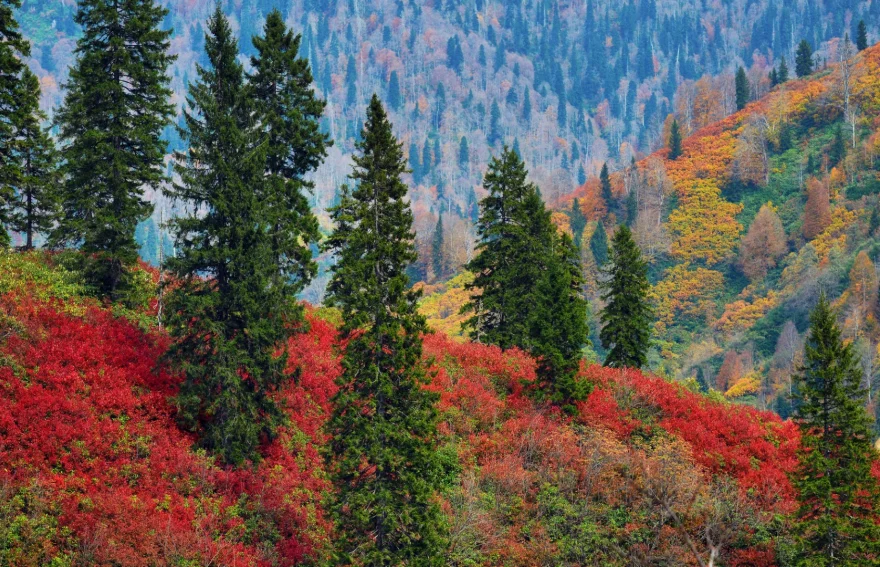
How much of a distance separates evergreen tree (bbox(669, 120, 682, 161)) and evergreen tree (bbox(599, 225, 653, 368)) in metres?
106

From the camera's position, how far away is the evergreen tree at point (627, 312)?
47969 mm

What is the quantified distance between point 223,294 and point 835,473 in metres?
23.9

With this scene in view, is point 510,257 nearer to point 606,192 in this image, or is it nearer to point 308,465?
point 308,465

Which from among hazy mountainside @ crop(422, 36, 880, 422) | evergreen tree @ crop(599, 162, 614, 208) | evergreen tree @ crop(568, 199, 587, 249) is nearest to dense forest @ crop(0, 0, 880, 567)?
hazy mountainside @ crop(422, 36, 880, 422)

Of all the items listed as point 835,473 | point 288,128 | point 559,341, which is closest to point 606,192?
point 559,341

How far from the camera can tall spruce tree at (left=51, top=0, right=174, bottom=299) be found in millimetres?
31359

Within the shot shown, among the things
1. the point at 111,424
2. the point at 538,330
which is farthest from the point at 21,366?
the point at 538,330

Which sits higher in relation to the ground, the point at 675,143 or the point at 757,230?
the point at 675,143

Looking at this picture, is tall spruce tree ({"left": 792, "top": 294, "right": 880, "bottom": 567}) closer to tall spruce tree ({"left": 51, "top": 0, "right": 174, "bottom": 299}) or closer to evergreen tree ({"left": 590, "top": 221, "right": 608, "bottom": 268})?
tall spruce tree ({"left": 51, "top": 0, "right": 174, "bottom": 299})

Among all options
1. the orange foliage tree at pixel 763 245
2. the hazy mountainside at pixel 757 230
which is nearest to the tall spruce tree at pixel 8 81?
the hazy mountainside at pixel 757 230

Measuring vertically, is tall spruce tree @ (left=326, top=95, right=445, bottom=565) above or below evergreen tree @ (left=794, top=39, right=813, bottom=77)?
below

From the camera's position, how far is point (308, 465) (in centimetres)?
2906

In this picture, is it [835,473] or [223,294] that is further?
[835,473]

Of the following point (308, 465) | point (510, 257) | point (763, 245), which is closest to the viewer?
point (308, 465)
